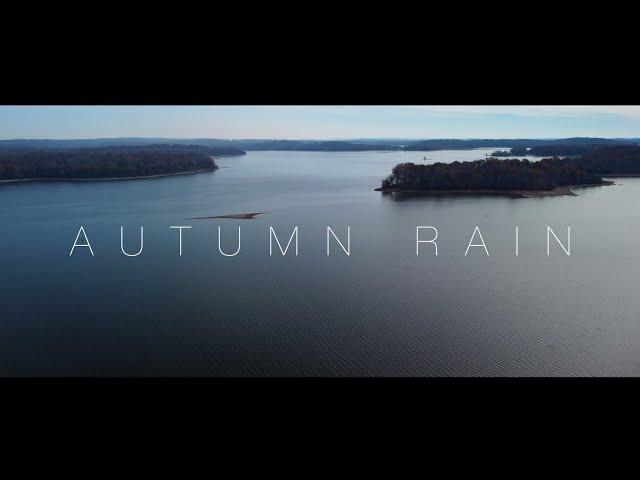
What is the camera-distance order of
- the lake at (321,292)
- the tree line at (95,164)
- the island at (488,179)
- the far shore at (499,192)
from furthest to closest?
the tree line at (95,164), the island at (488,179), the far shore at (499,192), the lake at (321,292)

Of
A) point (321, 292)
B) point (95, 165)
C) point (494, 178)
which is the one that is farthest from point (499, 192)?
point (95, 165)

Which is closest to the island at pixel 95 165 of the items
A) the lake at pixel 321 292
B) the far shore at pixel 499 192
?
the lake at pixel 321 292

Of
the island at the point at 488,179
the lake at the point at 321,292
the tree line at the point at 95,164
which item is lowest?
the lake at the point at 321,292

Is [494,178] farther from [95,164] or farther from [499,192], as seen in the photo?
[95,164]

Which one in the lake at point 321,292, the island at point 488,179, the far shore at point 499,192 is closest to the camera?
the lake at point 321,292

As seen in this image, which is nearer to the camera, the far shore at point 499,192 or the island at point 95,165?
the far shore at point 499,192

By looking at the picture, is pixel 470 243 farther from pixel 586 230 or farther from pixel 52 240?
pixel 52 240

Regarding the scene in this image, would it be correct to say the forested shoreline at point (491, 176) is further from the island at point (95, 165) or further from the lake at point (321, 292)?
the island at point (95, 165)

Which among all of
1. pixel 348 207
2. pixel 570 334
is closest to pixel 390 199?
pixel 348 207
